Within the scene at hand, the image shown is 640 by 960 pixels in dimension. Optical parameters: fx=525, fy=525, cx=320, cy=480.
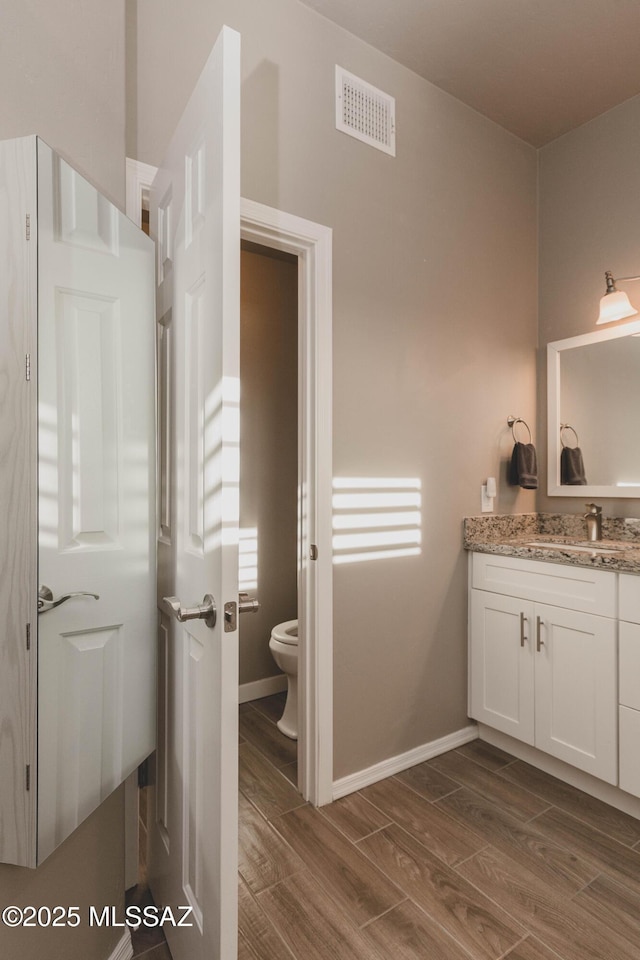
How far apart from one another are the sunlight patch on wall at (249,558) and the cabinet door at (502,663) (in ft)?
3.98

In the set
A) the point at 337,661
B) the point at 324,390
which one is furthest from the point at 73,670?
the point at 324,390

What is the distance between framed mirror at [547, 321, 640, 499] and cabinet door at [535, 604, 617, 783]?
0.75 m

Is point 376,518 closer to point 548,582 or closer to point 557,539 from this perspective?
point 548,582

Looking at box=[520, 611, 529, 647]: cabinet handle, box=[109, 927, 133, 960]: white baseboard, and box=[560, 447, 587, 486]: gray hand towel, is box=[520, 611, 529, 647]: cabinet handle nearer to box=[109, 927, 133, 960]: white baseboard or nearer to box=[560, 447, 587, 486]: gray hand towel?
box=[560, 447, 587, 486]: gray hand towel

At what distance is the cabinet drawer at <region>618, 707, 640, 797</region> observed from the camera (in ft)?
5.88

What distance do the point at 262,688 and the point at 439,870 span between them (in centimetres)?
152

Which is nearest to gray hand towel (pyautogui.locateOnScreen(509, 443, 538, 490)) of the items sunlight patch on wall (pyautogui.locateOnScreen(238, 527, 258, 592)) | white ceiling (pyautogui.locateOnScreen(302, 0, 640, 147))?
sunlight patch on wall (pyautogui.locateOnScreen(238, 527, 258, 592))

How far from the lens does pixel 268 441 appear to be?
3.07 metres

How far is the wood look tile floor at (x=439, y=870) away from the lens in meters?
1.37

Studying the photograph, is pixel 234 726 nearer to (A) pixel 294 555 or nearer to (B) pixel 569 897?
(B) pixel 569 897

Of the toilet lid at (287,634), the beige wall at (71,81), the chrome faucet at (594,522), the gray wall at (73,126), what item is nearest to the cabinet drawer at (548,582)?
the chrome faucet at (594,522)

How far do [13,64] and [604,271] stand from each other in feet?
8.02

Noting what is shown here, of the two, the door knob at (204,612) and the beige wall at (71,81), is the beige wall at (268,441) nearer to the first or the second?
the beige wall at (71,81)

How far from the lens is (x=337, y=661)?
201 cm
